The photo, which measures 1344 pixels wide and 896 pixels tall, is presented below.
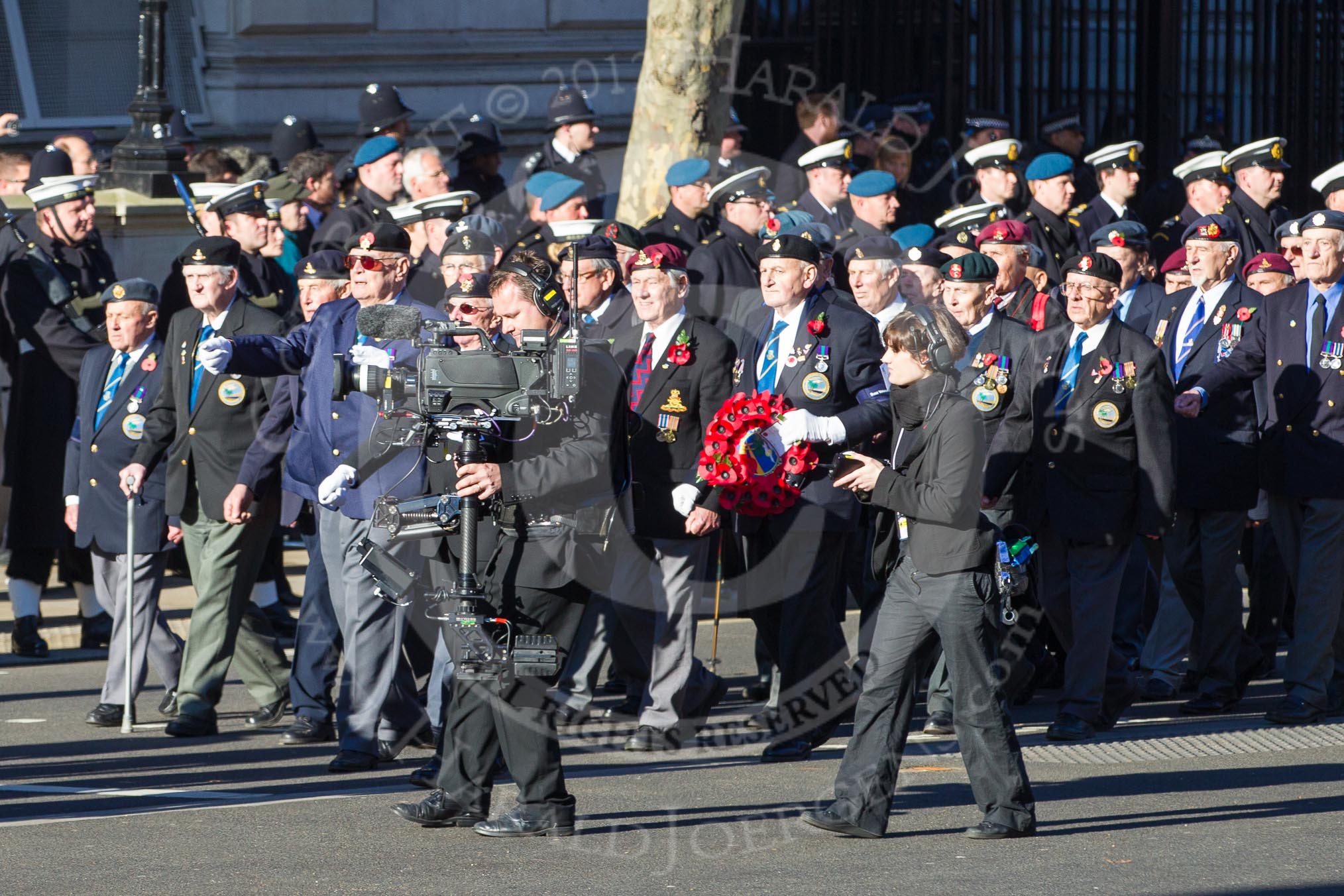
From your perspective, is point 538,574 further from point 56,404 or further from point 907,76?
point 907,76

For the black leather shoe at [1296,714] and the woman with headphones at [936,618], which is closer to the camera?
the woman with headphones at [936,618]

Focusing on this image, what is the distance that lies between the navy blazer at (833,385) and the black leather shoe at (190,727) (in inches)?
96.2

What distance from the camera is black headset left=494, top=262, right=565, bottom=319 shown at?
7.16 m

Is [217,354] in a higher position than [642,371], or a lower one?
higher

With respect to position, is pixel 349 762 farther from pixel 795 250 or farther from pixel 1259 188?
pixel 1259 188

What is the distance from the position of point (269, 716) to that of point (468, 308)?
7.81 ft

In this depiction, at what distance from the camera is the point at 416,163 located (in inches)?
500

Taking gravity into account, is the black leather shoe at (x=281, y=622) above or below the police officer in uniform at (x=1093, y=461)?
below

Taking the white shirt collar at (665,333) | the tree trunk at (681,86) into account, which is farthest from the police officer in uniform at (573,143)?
the white shirt collar at (665,333)

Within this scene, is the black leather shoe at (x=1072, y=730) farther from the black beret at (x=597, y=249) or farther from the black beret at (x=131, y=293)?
the black beret at (x=131, y=293)

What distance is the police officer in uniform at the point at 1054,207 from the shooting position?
1231 cm

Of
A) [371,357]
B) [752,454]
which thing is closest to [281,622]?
[752,454]

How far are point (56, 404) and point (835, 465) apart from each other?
5.91 meters

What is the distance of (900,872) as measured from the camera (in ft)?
21.7
